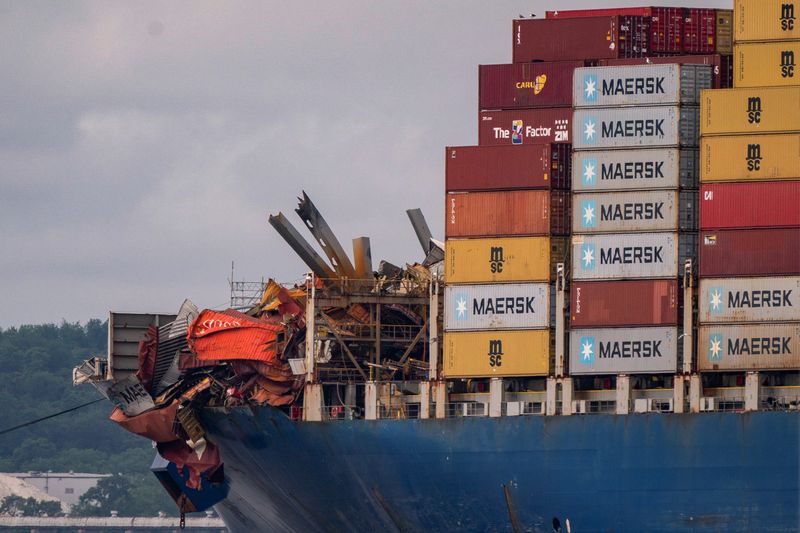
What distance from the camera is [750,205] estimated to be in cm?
8331

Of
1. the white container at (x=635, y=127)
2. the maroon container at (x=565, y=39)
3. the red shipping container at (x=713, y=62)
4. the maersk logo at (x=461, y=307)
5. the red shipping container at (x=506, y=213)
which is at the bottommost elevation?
the maersk logo at (x=461, y=307)

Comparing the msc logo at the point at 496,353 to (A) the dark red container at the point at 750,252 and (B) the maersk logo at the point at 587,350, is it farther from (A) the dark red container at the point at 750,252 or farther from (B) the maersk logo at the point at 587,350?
(A) the dark red container at the point at 750,252

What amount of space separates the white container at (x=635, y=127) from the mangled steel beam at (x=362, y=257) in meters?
15.7

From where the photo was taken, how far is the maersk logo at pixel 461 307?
286 ft

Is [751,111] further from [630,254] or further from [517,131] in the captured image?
[517,131]

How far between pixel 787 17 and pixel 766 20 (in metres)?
0.90

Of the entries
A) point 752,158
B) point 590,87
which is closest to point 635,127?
point 590,87

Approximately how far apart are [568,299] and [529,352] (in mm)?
2939

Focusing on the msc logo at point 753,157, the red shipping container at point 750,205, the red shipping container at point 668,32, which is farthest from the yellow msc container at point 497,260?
the red shipping container at point 668,32

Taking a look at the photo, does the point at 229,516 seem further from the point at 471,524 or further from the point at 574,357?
the point at 574,357

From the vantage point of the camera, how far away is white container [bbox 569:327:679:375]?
84.1 meters

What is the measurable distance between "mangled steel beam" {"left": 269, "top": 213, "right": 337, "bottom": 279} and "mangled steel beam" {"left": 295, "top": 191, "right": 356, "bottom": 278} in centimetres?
58

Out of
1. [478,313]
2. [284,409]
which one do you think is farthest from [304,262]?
[478,313]

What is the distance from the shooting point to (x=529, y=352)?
8594 centimetres
